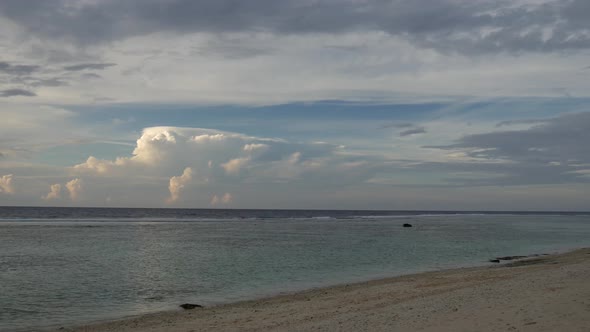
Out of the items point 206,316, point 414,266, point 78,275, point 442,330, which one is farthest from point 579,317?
point 78,275

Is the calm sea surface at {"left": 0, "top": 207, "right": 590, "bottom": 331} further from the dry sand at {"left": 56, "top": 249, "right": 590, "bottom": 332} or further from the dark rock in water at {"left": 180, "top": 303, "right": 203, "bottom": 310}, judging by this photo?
the dry sand at {"left": 56, "top": 249, "right": 590, "bottom": 332}

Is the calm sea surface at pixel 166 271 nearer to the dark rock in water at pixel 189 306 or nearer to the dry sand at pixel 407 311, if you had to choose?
the dark rock in water at pixel 189 306

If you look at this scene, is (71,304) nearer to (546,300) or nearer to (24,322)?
(24,322)

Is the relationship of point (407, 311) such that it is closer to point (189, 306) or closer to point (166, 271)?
point (189, 306)

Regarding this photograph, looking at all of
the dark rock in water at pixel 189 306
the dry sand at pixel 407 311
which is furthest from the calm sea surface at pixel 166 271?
the dry sand at pixel 407 311

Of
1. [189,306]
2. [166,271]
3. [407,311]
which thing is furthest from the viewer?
[166,271]

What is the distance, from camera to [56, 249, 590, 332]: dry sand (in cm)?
1186

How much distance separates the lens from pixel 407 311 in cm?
1445

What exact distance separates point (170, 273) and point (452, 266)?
17.4 metres

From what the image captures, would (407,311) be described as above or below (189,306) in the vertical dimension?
above

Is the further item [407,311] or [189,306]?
[189,306]

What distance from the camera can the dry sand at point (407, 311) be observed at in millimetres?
11859

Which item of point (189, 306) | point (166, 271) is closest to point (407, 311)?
point (189, 306)

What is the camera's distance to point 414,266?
31203 mm
